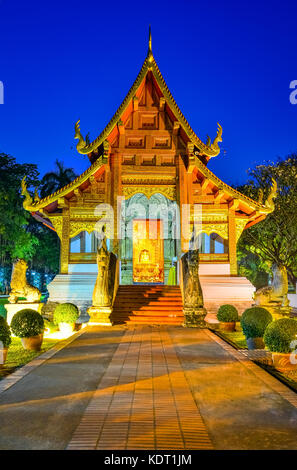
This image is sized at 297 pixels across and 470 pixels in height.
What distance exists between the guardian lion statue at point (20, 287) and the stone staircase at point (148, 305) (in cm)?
272

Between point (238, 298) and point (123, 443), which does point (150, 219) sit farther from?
point (123, 443)

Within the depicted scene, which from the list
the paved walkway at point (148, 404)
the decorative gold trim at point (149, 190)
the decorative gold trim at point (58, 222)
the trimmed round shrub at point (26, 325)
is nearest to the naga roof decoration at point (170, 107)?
the decorative gold trim at point (149, 190)

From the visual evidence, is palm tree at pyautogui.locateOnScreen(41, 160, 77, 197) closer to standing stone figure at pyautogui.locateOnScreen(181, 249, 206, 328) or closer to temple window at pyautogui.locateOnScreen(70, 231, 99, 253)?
temple window at pyautogui.locateOnScreen(70, 231, 99, 253)

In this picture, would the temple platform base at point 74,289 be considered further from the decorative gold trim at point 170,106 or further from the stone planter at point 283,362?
the stone planter at point 283,362

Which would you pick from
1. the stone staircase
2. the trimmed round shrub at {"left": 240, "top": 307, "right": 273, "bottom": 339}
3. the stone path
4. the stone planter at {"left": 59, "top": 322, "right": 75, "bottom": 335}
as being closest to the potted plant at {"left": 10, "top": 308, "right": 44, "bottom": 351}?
the stone path

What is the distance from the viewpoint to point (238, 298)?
44.3ft

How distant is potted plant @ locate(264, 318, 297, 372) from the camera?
235 inches

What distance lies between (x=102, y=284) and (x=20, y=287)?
2.80 m

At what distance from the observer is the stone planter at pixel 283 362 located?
604 cm

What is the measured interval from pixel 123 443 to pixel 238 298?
11.2 m

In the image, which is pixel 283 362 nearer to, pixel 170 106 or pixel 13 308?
pixel 13 308

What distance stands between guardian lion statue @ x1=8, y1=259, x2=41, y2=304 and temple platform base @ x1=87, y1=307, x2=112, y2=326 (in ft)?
8.23

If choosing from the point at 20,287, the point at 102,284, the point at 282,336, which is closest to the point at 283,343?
the point at 282,336
